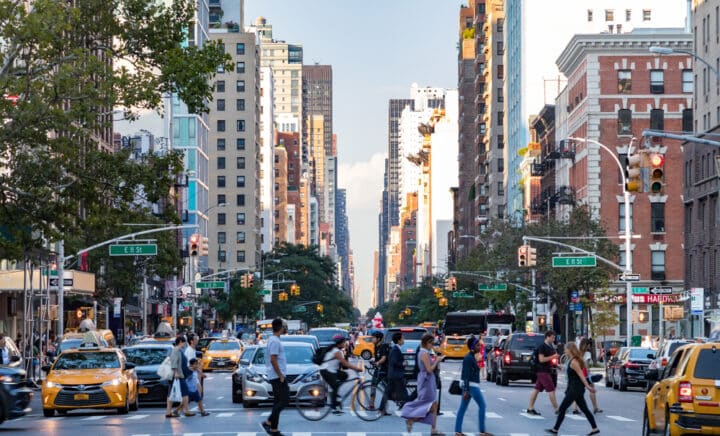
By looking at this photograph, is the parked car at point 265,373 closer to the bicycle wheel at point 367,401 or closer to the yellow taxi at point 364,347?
the bicycle wheel at point 367,401

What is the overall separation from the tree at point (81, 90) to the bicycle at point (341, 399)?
912cm

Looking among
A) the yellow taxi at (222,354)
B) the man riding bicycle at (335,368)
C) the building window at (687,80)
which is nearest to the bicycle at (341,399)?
the man riding bicycle at (335,368)

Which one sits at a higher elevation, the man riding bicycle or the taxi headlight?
the man riding bicycle

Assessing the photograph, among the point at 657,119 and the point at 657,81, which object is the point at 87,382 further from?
the point at 657,81


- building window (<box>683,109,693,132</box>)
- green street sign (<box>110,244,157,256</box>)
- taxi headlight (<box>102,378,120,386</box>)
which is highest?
building window (<box>683,109,693,132</box>)

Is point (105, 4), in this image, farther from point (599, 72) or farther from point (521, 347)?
point (599, 72)

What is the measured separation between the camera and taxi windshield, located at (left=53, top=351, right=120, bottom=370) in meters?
32.2

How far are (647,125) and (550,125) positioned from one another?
20901 millimetres

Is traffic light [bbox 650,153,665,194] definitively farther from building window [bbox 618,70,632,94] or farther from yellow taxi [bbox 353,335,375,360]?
building window [bbox 618,70,632,94]

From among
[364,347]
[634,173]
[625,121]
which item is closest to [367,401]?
[634,173]

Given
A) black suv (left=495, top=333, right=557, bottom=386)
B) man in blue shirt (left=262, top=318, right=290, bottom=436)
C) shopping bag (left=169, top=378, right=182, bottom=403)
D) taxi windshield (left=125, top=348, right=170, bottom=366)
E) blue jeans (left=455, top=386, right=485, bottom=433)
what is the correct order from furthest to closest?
black suv (left=495, top=333, right=557, bottom=386) < taxi windshield (left=125, top=348, right=170, bottom=366) < shopping bag (left=169, top=378, right=182, bottom=403) < blue jeans (left=455, top=386, right=485, bottom=433) < man in blue shirt (left=262, top=318, right=290, bottom=436)

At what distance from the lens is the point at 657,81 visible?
95.9 meters

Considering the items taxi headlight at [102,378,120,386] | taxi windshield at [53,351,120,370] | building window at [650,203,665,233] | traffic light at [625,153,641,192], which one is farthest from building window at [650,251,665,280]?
taxi headlight at [102,378,120,386]

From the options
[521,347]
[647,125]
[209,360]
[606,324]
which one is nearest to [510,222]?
[647,125]
